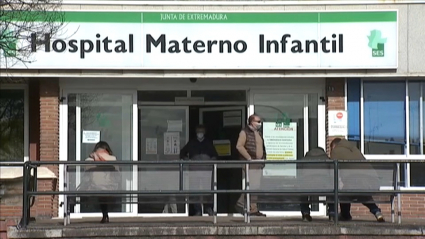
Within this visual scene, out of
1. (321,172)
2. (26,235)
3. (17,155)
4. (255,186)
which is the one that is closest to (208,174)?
(255,186)

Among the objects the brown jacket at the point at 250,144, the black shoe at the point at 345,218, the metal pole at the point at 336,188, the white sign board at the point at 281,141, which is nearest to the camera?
the metal pole at the point at 336,188

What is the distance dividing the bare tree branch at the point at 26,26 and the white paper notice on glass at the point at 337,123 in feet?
16.9

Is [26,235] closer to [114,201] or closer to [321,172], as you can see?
[114,201]

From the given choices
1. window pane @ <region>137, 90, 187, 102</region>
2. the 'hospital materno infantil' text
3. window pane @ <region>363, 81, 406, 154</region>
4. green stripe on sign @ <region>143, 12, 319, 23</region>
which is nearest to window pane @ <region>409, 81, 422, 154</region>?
window pane @ <region>363, 81, 406, 154</region>

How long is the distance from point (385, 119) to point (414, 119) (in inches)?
20.9

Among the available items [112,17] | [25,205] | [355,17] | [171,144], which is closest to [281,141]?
[171,144]

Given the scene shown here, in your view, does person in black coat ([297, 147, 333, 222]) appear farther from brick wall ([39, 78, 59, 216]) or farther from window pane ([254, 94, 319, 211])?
brick wall ([39, 78, 59, 216])

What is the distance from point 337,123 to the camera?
1627 cm

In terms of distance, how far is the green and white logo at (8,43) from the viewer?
14114 millimetres

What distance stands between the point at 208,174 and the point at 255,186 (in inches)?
28.5

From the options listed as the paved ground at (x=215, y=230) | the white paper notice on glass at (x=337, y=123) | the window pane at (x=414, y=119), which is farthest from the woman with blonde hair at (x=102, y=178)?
the window pane at (x=414, y=119)

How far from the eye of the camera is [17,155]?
55.8 ft

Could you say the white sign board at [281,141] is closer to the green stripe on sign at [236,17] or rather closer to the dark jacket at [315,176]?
the green stripe on sign at [236,17]

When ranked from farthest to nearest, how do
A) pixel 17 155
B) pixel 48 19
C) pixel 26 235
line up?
pixel 17 155 < pixel 48 19 < pixel 26 235
